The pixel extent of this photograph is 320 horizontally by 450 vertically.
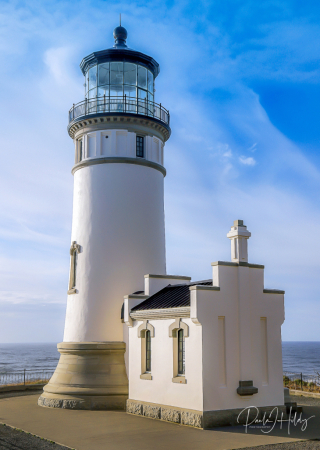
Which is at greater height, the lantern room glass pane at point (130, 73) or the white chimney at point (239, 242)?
the lantern room glass pane at point (130, 73)

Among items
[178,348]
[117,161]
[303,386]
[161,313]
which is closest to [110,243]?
[117,161]

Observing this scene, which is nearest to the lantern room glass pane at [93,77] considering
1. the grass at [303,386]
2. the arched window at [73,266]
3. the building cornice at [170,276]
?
the arched window at [73,266]

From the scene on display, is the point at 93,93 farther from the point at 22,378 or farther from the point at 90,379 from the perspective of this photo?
the point at 22,378

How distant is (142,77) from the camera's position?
885 inches

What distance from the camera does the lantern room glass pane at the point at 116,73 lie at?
72.5 ft

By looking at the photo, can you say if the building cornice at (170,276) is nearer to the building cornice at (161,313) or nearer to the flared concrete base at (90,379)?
the building cornice at (161,313)

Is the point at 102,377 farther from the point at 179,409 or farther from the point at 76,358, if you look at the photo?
the point at 179,409

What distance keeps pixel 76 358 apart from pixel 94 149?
8.89 metres

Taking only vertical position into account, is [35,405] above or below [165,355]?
below

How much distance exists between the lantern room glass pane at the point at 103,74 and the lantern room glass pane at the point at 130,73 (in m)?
0.82

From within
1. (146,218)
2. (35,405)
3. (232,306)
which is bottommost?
(35,405)

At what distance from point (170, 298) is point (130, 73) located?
1084 centimetres

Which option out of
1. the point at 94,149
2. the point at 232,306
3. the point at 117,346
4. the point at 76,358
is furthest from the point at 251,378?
the point at 94,149

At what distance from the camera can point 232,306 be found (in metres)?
15.8
